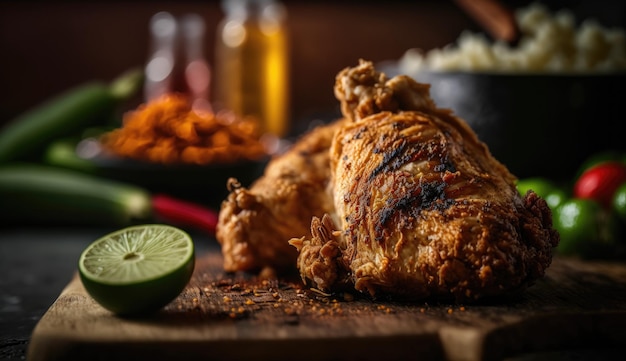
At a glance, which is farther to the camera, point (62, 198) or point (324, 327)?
point (62, 198)

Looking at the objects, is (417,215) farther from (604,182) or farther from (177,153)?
(177,153)

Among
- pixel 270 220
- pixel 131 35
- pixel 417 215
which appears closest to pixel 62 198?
Result: pixel 270 220

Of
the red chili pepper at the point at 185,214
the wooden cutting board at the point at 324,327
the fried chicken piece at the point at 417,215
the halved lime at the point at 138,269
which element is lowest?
the red chili pepper at the point at 185,214

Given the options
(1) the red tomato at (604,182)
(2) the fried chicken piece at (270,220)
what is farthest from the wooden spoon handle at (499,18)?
(2) the fried chicken piece at (270,220)

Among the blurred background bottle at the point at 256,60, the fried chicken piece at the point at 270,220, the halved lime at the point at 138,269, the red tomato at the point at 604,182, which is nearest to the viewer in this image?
the halved lime at the point at 138,269

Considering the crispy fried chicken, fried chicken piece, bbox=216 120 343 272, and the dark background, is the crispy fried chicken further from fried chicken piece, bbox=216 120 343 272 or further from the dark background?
the dark background

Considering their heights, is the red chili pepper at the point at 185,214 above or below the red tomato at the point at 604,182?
below

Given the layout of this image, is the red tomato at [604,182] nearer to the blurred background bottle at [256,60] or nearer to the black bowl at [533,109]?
the black bowl at [533,109]
